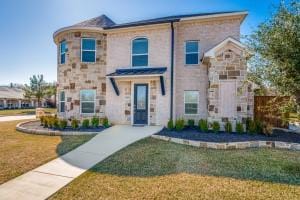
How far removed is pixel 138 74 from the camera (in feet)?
40.9

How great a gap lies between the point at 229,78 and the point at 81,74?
967 cm

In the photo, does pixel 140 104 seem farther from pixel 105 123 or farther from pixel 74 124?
pixel 74 124

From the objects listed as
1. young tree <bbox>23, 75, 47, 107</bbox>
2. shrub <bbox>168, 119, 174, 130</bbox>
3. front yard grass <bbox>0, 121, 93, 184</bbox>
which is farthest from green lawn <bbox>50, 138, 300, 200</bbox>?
young tree <bbox>23, 75, 47, 107</bbox>

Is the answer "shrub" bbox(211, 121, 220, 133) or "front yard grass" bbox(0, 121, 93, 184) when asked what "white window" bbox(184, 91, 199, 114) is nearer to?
"shrub" bbox(211, 121, 220, 133)

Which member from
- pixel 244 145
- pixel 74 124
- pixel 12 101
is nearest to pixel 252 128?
pixel 244 145

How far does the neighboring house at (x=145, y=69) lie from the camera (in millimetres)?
12781

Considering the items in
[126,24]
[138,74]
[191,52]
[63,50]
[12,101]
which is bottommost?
[12,101]

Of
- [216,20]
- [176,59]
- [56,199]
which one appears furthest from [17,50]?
[56,199]

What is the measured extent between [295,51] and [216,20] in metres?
8.58

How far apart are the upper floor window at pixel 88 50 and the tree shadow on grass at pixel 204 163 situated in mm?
8191

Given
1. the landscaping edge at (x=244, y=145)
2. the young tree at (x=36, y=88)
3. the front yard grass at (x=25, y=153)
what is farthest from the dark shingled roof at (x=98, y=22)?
the young tree at (x=36, y=88)

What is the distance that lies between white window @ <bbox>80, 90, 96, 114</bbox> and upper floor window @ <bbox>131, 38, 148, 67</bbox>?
3641mm

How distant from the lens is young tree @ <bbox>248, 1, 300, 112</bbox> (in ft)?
17.7

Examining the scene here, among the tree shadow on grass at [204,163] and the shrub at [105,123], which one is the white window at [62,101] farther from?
the tree shadow on grass at [204,163]
